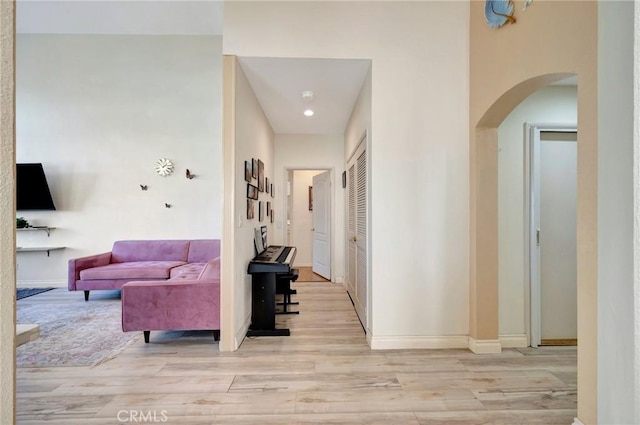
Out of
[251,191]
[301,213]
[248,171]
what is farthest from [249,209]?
[301,213]

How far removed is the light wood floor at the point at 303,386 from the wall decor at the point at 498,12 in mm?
2586

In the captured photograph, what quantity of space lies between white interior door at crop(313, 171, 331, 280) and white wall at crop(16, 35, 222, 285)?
72.1 inches

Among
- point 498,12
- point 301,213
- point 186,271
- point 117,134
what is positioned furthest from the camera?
point 301,213

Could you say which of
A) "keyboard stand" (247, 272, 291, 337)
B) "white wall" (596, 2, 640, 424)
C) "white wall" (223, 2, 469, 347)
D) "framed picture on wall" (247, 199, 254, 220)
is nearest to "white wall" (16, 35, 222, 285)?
"framed picture on wall" (247, 199, 254, 220)

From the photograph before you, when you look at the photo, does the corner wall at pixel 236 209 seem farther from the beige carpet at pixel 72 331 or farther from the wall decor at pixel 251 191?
the beige carpet at pixel 72 331

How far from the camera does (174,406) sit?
1.75 m

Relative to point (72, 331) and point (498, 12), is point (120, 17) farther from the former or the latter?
point (498, 12)

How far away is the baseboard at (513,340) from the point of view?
2.53m

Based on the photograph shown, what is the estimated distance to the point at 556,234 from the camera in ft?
8.63

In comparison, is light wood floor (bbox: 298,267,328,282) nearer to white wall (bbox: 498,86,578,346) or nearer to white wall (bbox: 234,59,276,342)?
white wall (bbox: 234,59,276,342)

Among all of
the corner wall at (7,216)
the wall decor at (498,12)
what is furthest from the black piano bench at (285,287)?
the wall decor at (498,12)

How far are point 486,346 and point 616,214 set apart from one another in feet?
6.03

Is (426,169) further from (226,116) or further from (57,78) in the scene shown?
(57,78)

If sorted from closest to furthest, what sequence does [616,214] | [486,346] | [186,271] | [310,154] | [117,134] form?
1. [616,214]
2. [486,346]
3. [186,271]
4. [117,134]
5. [310,154]
